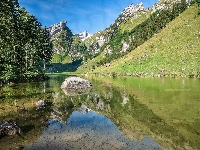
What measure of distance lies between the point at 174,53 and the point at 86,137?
4466 inches

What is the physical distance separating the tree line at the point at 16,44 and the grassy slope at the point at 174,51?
6421 cm

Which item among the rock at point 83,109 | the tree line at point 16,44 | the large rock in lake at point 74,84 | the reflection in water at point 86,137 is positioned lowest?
the reflection in water at point 86,137

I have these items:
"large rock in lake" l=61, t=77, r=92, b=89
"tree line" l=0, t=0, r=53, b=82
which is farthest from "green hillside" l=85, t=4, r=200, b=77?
"tree line" l=0, t=0, r=53, b=82

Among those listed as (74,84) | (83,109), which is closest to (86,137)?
(83,109)

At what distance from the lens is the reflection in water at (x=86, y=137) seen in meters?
13.1

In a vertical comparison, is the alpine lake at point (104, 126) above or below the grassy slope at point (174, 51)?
below

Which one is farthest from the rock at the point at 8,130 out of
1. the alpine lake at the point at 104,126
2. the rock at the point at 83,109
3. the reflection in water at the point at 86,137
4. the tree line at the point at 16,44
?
the tree line at the point at 16,44

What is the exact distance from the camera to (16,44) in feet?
194

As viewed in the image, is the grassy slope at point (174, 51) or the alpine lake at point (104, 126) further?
the grassy slope at point (174, 51)

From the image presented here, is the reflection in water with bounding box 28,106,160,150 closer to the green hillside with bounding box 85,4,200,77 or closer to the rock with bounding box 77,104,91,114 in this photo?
the rock with bounding box 77,104,91,114

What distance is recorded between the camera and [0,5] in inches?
1757

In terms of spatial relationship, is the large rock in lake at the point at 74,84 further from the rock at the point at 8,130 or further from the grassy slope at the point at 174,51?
the grassy slope at the point at 174,51

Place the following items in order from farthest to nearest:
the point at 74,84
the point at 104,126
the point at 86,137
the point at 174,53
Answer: the point at 174,53
the point at 74,84
the point at 104,126
the point at 86,137

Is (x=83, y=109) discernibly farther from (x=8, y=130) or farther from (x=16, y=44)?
(x=16, y=44)
